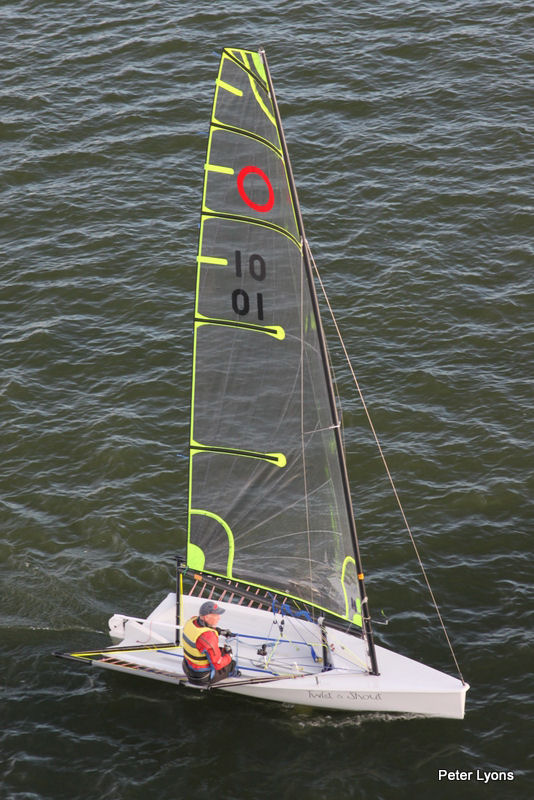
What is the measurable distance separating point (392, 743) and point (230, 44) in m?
30.2

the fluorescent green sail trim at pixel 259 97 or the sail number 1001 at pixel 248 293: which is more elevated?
the fluorescent green sail trim at pixel 259 97

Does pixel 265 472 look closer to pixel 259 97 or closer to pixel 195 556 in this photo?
pixel 195 556

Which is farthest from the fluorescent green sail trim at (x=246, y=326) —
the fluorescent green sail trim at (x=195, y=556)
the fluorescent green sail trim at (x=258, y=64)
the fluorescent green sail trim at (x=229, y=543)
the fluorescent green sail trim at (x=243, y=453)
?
the fluorescent green sail trim at (x=195, y=556)

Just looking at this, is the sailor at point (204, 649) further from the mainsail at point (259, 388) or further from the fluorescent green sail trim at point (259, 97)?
the fluorescent green sail trim at point (259, 97)

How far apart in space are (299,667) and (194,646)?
91.0 inches

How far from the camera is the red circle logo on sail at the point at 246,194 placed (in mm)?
17781

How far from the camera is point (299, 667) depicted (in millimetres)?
20703

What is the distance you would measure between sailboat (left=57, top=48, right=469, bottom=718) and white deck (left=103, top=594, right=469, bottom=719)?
3 centimetres

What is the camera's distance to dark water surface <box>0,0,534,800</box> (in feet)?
64.5

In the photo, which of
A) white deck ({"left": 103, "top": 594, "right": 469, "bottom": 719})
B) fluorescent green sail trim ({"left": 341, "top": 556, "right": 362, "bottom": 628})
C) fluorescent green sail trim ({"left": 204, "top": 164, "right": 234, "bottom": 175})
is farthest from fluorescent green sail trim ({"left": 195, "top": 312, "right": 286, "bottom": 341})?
white deck ({"left": 103, "top": 594, "right": 469, "bottom": 719})

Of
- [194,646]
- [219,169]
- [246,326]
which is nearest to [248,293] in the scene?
[246,326]

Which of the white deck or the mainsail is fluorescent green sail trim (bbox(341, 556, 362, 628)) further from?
the white deck

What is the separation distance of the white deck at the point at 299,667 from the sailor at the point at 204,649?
337 mm

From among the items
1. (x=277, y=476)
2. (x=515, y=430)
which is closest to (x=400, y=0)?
(x=515, y=430)
